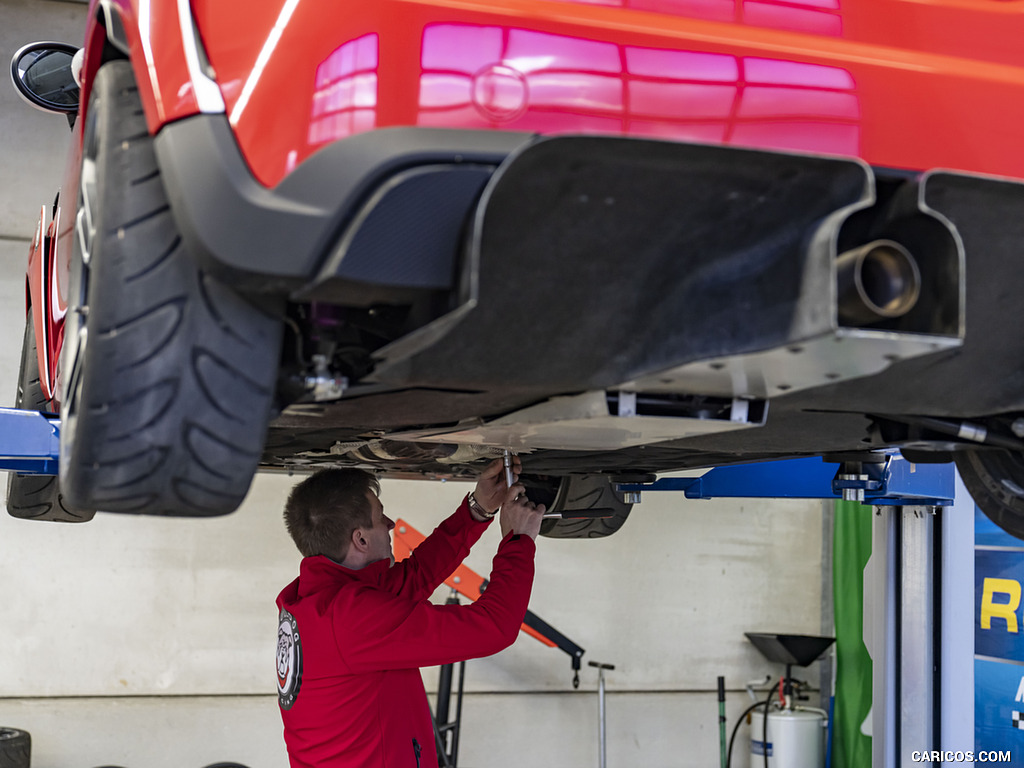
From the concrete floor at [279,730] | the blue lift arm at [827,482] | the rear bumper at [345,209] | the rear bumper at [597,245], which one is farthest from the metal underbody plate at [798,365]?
the concrete floor at [279,730]

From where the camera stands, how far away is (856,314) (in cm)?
104

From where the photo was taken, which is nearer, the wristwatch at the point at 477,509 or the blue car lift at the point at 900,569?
the wristwatch at the point at 477,509

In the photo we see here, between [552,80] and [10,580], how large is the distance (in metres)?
5.62

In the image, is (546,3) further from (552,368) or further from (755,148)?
(552,368)

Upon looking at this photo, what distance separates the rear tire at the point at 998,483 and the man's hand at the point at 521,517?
100 centimetres

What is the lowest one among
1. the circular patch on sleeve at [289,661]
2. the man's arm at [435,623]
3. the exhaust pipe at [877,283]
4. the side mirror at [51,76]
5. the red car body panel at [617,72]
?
the circular patch on sleeve at [289,661]

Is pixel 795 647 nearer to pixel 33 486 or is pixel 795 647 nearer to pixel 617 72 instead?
pixel 33 486

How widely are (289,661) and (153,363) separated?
161cm

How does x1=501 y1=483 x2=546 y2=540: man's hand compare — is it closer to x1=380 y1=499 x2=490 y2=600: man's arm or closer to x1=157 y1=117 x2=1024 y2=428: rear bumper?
x1=380 y1=499 x2=490 y2=600: man's arm

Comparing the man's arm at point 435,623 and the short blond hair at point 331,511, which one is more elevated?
the short blond hair at point 331,511

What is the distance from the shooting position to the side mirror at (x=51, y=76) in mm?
2104

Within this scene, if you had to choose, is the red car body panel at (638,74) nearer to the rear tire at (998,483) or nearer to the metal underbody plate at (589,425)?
the metal underbody plate at (589,425)

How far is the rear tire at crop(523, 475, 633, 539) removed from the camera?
3.23 metres

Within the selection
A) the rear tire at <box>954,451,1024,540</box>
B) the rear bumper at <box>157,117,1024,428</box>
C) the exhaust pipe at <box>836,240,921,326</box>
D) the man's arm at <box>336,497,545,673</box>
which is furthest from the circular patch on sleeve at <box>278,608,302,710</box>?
the exhaust pipe at <box>836,240,921,326</box>
